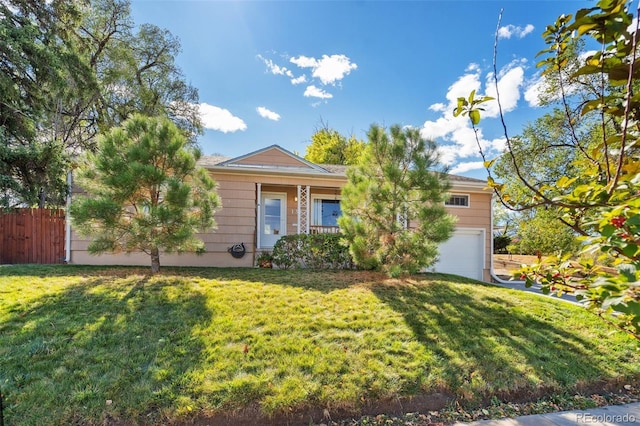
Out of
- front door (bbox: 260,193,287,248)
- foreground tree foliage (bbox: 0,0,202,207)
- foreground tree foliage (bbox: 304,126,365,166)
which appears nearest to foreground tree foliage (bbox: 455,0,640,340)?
front door (bbox: 260,193,287,248)

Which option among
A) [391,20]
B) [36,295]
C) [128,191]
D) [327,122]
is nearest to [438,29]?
[391,20]

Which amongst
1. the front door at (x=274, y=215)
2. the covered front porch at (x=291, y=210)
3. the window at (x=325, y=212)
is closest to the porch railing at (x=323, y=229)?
the covered front porch at (x=291, y=210)

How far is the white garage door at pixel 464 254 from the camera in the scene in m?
10.4

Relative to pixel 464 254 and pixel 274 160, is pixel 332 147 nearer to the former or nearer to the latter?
pixel 274 160

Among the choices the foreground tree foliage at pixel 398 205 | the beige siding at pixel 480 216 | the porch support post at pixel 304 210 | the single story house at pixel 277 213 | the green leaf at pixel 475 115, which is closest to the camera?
the green leaf at pixel 475 115

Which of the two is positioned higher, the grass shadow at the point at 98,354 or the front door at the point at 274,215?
the front door at the point at 274,215

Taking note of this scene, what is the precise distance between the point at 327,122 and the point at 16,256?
20840 millimetres

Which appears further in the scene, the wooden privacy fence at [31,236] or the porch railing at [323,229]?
the porch railing at [323,229]

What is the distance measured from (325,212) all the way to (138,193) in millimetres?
6922

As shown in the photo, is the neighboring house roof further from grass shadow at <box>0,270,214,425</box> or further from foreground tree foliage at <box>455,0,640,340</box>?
foreground tree foliage at <box>455,0,640,340</box>

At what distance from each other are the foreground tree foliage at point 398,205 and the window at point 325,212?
4975mm

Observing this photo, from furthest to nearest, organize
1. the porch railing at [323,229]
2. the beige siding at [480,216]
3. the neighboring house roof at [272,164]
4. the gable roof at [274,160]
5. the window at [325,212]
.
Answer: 1. the window at [325,212]
2. the beige siding at [480,216]
3. the porch railing at [323,229]
4. the gable roof at [274,160]
5. the neighboring house roof at [272,164]

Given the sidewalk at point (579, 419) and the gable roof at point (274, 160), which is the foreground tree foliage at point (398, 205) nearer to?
the sidewalk at point (579, 419)

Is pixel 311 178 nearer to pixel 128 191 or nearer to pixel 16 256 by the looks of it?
pixel 128 191
